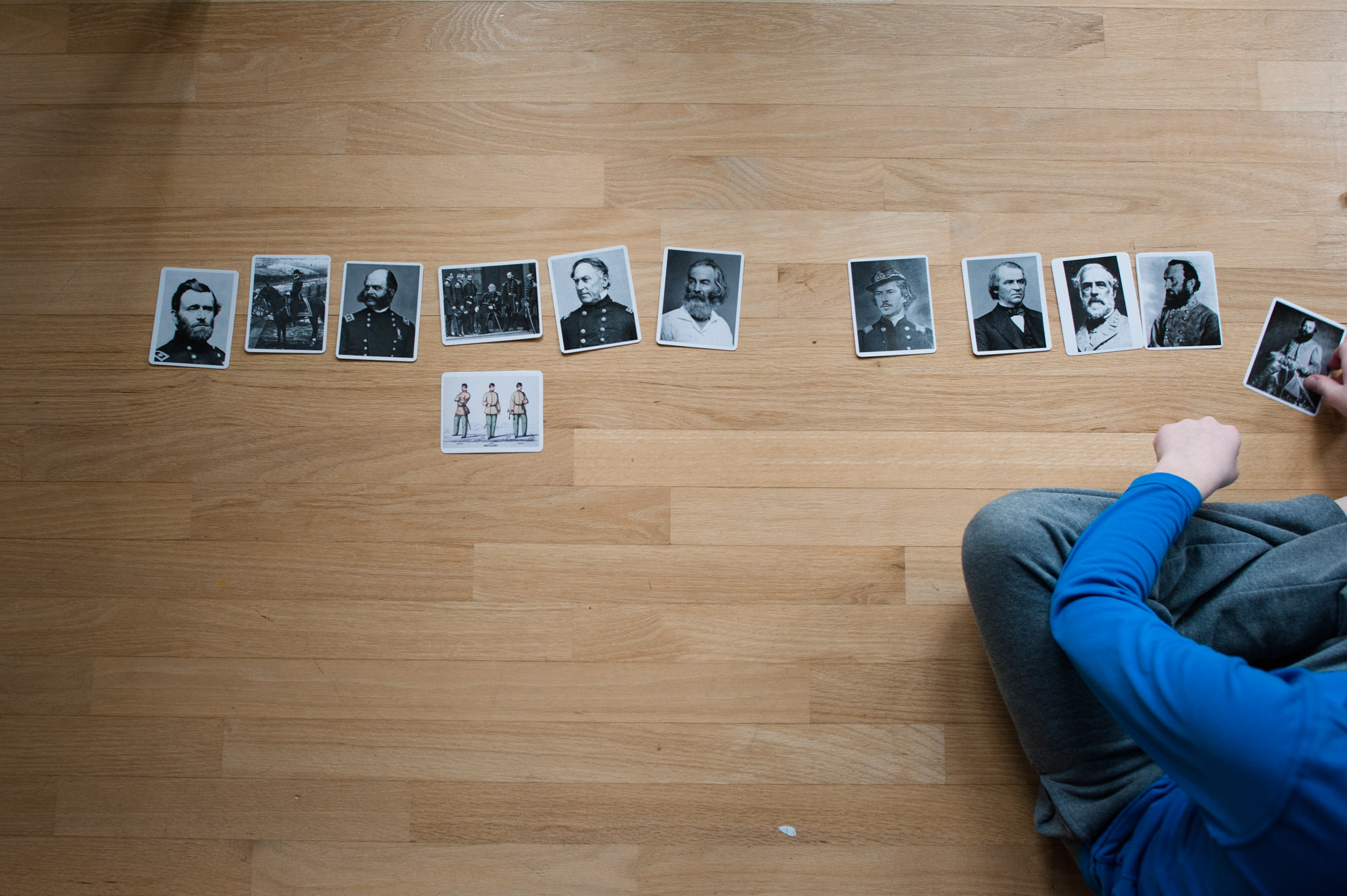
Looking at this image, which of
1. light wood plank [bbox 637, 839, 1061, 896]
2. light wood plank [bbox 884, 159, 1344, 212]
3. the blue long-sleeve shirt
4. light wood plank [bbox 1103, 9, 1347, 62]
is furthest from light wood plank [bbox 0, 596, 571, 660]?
light wood plank [bbox 1103, 9, 1347, 62]

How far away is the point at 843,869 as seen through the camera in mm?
1349

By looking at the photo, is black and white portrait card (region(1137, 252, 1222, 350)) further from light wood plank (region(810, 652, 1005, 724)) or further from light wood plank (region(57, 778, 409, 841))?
light wood plank (region(57, 778, 409, 841))

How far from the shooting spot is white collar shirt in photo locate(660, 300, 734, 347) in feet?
4.71

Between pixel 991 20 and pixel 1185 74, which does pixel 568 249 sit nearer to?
pixel 991 20

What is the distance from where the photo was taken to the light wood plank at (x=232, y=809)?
136 cm

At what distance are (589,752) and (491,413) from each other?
60cm

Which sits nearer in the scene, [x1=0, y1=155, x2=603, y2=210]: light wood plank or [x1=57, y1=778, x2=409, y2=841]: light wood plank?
[x1=57, y1=778, x2=409, y2=841]: light wood plank

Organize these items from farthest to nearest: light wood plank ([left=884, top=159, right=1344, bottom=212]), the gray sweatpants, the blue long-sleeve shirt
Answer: light wood plank ([left=884, top=159, right=1344, bottom=212]) → the gray sweatpants → the blue long-sleeve shirt

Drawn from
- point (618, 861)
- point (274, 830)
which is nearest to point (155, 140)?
point (274, 830)

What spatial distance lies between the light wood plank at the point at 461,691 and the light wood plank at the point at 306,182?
817 mm

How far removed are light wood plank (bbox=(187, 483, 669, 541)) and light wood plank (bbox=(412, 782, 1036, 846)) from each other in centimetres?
43

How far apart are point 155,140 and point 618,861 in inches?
59.8

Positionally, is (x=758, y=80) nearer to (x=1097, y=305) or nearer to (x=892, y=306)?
(x=892, y=306)

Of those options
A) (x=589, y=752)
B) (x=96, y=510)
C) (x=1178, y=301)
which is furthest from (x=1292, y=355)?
(x=96, y=510)
